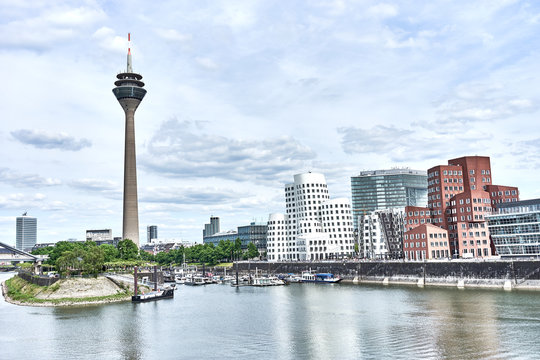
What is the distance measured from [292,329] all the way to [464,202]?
372ft

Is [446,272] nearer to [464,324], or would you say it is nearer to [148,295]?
[464,324]

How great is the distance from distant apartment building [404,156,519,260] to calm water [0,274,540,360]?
5085cm

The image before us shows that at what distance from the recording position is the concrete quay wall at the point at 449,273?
124312 millimetres

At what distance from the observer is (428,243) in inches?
6668

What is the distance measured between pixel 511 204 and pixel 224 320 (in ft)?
372

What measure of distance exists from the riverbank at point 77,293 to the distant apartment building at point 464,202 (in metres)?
112

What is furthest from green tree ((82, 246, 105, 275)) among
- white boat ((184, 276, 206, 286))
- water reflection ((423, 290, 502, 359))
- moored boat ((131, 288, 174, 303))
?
water reflection ((423, 290, 502, 359))

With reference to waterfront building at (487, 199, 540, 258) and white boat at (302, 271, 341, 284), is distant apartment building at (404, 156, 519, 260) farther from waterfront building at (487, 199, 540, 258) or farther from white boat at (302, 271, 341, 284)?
white boat at (302, 271, 341, 284)

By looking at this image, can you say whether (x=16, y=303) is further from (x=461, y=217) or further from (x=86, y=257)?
(x=461, y=217)

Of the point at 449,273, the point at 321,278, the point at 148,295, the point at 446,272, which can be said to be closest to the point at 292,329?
the point at 148,295

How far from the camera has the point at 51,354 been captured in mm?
67125

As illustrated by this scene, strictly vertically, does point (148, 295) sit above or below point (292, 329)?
above

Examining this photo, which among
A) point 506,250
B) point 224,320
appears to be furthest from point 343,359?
point 506,250

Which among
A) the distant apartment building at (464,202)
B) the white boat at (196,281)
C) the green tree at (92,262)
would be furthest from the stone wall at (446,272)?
the green tree at (92,262)
